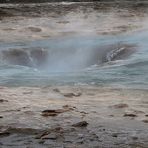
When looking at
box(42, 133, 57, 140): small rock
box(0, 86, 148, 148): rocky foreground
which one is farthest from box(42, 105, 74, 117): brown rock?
box(42, 133, 57, 140): small rock

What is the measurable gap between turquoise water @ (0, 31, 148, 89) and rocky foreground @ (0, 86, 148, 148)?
2.12 feet

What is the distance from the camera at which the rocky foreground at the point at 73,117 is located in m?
5.10

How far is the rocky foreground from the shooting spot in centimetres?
510

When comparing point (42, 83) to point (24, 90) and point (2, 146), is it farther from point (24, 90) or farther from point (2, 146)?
point (2, 146)

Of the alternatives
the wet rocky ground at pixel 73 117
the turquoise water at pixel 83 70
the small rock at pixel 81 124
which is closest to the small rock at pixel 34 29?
the turquoise water at pixel 83 70

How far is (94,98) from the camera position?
7.11 m

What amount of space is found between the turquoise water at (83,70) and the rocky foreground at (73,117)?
0.65 metres

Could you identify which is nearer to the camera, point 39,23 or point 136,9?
point 39,23

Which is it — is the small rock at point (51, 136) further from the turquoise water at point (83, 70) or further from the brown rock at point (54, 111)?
the turquoise water at point (83, 70)

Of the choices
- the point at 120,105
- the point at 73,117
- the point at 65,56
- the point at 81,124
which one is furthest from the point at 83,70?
Answer: the point at 81,124

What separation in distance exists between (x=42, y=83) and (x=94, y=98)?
1.49 meters

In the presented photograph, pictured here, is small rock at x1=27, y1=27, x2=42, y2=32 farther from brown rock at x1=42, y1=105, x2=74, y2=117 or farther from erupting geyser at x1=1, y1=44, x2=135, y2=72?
brown rock at x1=42, y1=105, x2=74, y2=117

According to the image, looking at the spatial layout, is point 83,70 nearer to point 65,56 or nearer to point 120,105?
point 65,56

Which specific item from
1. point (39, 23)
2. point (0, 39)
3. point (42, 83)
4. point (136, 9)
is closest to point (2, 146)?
point (42, 83)
